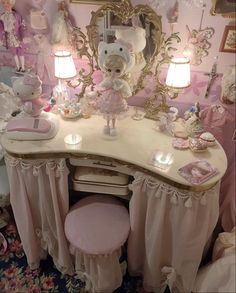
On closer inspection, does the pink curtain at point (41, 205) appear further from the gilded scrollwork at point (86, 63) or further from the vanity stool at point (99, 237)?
the gilded scrollwork at point (86, 63)

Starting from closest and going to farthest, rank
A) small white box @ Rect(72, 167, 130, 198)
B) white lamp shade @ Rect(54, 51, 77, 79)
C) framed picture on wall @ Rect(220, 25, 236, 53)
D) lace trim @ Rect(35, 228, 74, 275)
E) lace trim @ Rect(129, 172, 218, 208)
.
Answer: lace trim @ Rect(129, 172, 218, 208), framed picture on wall @ Rect(220, 25, 236, 53), small white box @ Rect(72, 167, 130, 198), white lamp shade @ Rect(54, 51, 77, 79), lace trim @ Rect(35, 228, 74, 275)

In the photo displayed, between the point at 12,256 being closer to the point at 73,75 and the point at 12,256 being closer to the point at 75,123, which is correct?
the point at 75,123

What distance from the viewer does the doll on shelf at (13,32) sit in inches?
77.3

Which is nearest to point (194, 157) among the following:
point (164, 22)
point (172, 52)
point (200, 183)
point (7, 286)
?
point (200, 183)

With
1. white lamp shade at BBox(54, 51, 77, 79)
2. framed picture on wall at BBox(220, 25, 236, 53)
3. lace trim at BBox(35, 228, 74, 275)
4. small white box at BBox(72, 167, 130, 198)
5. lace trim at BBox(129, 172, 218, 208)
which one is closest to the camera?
lace trim at BBox(129, 172, 218, 208)

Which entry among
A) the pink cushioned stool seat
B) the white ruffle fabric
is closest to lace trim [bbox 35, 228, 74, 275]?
the white ruffle fabric

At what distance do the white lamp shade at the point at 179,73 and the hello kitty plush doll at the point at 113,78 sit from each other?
9.9 inches

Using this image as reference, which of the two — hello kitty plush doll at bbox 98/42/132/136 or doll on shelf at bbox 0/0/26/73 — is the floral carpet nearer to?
hello kitty plush doll at bbox 98/42/132/136

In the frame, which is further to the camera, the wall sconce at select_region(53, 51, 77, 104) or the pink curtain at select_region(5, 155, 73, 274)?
the wall sconce at select_region(53, 51, 77, 104)

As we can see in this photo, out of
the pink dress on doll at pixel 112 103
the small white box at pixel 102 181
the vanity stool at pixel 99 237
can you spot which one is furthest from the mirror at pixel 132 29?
the vanity stool at pixel 99 237

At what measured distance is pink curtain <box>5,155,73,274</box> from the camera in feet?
5.79

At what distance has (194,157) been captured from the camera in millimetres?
1711

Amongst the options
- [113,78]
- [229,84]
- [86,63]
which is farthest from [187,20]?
[86,63]

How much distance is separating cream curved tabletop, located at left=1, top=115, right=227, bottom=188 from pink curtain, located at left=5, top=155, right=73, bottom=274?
0.07 metres
